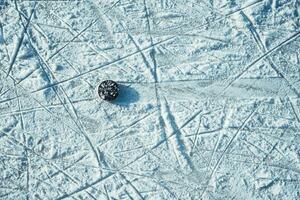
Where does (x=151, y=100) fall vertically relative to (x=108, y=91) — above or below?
below

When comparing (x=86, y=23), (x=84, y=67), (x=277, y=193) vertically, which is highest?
(x=86, y=23)

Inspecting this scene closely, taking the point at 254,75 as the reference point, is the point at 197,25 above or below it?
above

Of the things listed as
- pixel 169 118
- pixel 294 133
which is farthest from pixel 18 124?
pixel 294 133

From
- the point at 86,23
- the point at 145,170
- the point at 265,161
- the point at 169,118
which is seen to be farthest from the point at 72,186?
the point at 265,161

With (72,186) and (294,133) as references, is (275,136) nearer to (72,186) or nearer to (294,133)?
(294,133)
